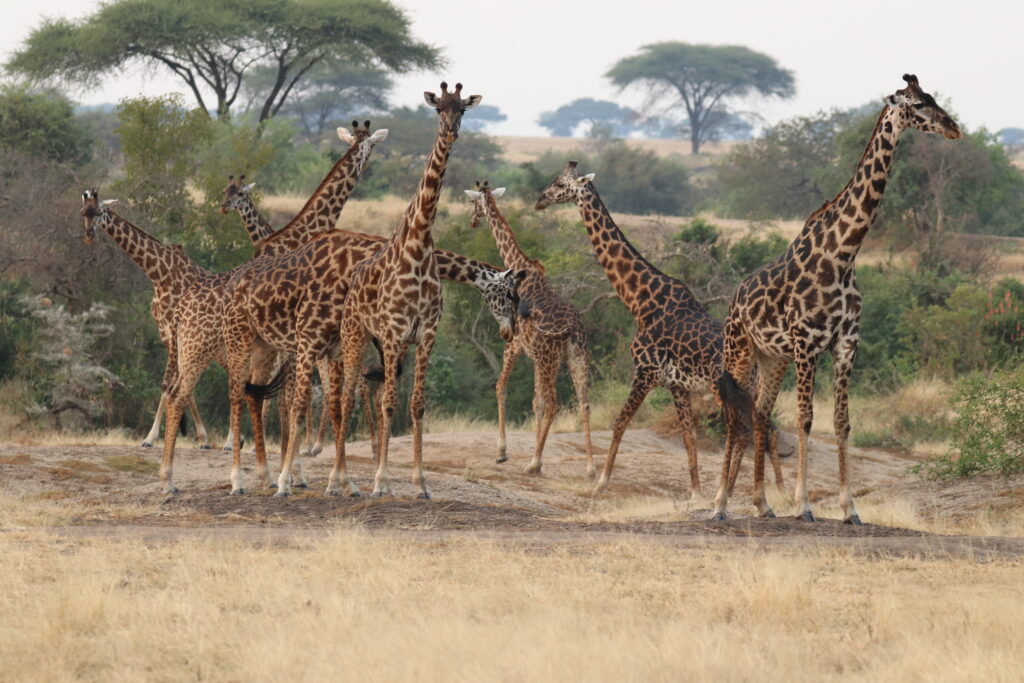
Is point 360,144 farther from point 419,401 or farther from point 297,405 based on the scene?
point 419,401

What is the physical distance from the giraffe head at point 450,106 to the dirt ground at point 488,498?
300 centimetres

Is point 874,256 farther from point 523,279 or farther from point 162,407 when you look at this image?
point 162,407

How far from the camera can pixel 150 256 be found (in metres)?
14.5

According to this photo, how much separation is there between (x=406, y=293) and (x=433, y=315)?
34 cm

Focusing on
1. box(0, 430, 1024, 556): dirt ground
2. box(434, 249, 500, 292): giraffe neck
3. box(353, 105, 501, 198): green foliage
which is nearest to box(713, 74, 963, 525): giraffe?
box(0, 430, 1024, 556): dirt ground

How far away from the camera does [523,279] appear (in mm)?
15344

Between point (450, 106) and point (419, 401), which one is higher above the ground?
point (450, 106)

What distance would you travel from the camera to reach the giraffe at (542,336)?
1508cm

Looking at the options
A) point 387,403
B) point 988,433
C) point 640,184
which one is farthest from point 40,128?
point 988,433

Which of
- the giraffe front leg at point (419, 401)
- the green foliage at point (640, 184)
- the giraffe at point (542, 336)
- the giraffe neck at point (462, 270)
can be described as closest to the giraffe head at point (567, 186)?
the giraffe at point (542, 336)

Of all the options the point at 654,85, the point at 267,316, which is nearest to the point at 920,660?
the point at 267,316

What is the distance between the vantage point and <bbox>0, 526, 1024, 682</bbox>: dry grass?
607 centimetres

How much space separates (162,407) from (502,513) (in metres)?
5.76

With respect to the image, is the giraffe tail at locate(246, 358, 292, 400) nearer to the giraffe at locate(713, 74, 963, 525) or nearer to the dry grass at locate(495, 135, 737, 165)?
the giraffe at locate(713, 74, 963, 525)
